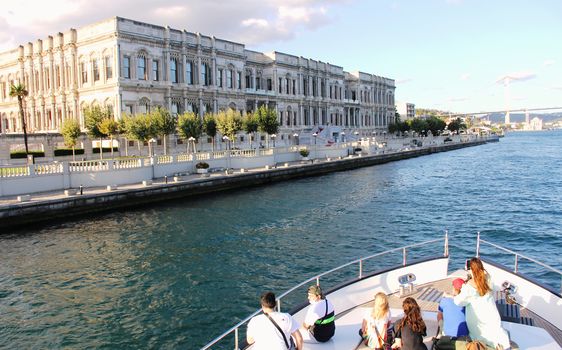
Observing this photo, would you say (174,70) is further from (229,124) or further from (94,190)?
(94,190)

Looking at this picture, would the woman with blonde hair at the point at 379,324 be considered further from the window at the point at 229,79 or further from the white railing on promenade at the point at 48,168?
the window at the point at 229,79

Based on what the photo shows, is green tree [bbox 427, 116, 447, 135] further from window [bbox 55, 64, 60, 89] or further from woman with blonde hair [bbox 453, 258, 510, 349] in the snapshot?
woman with blonde hair [bbox 453, 258, 510, 349]

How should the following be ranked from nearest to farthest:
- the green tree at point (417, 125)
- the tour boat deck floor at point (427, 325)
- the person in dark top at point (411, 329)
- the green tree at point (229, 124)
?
the person in dark top at point (411, 329) → the tour boat deck floor at point (427, 325) → the green tree at point (229, 124) → the green tree at point (417, 125)

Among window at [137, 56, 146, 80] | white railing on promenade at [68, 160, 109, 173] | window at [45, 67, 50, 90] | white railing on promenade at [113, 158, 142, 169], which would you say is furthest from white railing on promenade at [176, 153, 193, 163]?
window at [45, 67, 50, 90]

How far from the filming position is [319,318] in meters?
7.27

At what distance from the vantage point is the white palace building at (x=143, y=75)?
51344 millimetres

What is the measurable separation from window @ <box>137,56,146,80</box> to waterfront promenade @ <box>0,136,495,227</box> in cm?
1499

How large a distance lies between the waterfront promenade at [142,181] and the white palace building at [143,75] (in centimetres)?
1385

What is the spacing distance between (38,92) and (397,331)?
6527 cm

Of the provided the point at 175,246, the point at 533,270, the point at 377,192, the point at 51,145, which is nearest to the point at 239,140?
the point at 51,145

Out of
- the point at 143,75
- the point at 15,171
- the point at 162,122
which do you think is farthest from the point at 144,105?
the point at 15,171

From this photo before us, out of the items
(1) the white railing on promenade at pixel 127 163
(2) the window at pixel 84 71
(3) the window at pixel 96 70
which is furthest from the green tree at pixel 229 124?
(2) the window at pixel 84 71

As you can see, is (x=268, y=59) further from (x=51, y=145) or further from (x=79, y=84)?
(x=51, y=145)

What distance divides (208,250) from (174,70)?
40.8m
